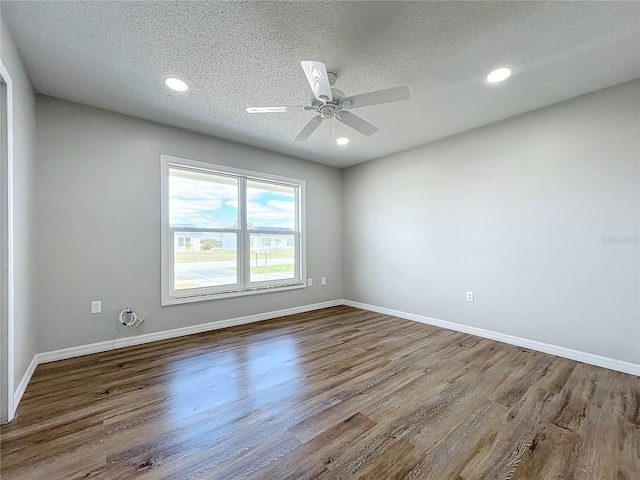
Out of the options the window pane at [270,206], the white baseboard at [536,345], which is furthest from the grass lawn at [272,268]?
the white baseboard at [536,345]

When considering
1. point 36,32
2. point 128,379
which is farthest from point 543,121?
point 128,379

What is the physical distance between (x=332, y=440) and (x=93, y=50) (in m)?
3.10

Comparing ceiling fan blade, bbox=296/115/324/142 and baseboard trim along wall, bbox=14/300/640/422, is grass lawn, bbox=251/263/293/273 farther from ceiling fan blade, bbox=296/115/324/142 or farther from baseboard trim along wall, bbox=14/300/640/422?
ceiling fan blade, bbox=296/115/324/142

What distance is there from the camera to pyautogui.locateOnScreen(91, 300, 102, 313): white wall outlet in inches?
115

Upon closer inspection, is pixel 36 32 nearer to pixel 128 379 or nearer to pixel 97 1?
pixel 97 1

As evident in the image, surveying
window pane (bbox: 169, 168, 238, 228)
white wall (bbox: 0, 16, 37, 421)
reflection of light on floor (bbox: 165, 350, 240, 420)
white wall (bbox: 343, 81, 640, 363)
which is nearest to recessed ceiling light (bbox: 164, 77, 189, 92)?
white wall (bbox: 0, 16, 37, 421)

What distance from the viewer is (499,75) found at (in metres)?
2.37

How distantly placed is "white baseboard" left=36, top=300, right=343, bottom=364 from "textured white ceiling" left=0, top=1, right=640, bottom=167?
2.47 meters

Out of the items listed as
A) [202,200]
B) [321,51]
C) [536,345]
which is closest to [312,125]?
[321,51]

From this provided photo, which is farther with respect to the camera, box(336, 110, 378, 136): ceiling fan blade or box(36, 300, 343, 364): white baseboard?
box(36, 300, 343, 364): white baseboard

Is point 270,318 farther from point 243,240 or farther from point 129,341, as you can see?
point 129,341

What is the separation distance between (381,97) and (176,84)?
180cm

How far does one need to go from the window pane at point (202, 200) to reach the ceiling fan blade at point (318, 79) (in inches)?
87.3

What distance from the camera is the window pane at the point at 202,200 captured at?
11.6ft
